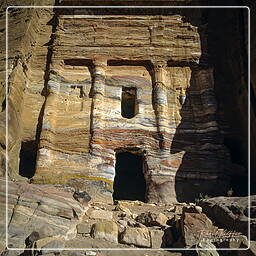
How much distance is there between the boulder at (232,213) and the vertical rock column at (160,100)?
428 cm

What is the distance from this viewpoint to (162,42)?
41.1 ft

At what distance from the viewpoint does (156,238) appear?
546 cm

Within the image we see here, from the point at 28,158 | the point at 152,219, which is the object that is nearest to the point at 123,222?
the point at 152,219

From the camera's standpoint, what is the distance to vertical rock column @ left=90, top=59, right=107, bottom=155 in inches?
414

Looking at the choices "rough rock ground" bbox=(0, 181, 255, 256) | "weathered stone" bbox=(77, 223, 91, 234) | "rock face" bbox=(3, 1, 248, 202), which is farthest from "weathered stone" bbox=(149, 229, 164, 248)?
"rock face" bbox=(3, 1, 248, 202)

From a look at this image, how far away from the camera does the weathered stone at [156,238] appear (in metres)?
5.29

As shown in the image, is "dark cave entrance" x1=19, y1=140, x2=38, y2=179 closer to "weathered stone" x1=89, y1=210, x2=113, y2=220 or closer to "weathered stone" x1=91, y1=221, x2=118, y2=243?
"weathered stone" x1=89, y1=210, x2=113, y2=220

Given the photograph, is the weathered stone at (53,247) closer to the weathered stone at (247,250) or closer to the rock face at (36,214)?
the rock face at (36,214)

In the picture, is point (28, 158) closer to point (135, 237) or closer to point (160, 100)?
point (160, 100)

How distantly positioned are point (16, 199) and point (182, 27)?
10.6 metres

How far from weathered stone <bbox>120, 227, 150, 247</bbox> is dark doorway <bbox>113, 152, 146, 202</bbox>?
6424 millimetres

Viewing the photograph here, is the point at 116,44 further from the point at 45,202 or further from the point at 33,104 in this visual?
the point at 45,202

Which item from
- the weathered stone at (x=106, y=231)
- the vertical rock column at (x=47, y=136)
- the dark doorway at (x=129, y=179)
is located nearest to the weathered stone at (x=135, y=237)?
the weathered stone at (x=106, y=231)

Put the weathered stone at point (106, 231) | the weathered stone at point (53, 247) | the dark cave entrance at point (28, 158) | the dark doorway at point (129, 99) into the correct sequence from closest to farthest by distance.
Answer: the weathered stone at point (53, 247), the weathered stone at point (106, 231), the dark cave entrance at point (28, 158), the dark doorway at point (129, 99)
